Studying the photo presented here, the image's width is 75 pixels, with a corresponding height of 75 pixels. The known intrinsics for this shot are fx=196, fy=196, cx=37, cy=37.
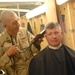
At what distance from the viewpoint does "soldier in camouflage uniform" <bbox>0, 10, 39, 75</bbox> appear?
233 cm

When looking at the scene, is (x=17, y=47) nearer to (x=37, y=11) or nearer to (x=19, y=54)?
(x=19, y=54)

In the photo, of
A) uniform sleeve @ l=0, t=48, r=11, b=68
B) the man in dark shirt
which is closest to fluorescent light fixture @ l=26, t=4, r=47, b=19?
the man in dark shirt

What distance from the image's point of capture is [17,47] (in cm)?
230

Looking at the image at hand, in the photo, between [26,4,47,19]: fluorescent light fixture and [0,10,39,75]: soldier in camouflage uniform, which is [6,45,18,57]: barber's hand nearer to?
[0,10,39,75]: soldier in camouflage uniform

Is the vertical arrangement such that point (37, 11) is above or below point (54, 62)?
above

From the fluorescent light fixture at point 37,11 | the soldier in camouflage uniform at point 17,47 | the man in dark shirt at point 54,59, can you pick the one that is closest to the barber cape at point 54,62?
the man in dark shirt at point 54,59

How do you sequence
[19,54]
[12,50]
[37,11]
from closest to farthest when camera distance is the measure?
[12,50], [19,54], [37,11]

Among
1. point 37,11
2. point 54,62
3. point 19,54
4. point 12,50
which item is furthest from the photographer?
point 37,11

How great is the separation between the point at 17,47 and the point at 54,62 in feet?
1.58

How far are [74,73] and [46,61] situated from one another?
0.33 meters

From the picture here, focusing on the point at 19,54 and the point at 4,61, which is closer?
the point at 4,61

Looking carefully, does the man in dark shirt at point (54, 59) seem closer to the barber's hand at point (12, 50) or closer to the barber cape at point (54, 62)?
the barber cape at point (54, 62)

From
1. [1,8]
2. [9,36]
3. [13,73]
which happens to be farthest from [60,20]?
[1,8]

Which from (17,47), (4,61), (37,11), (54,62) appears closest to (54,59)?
(54,62)
